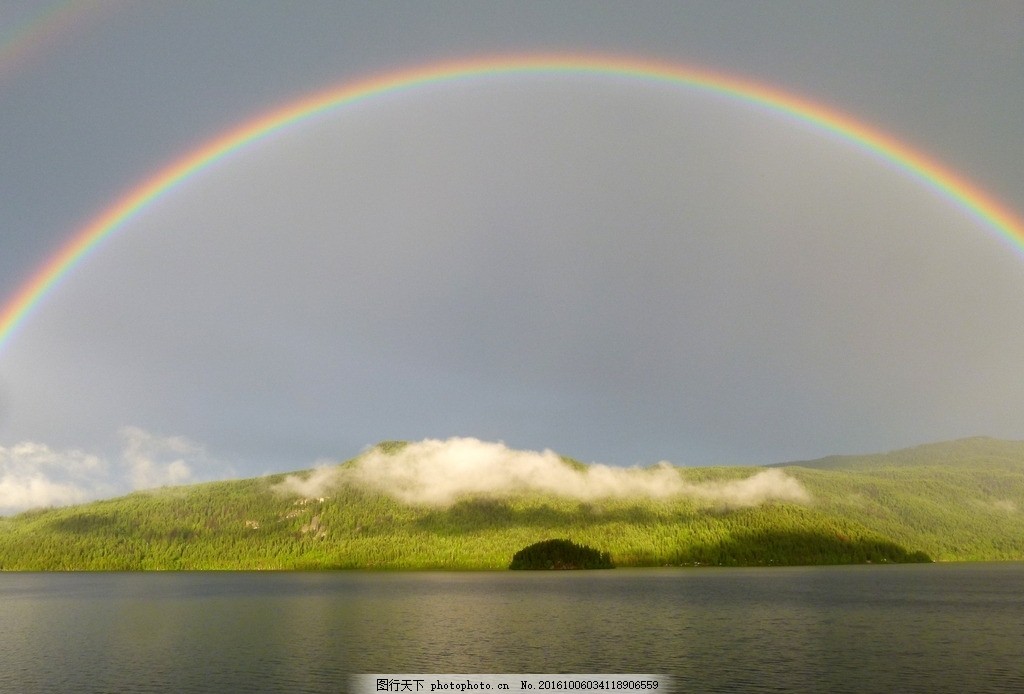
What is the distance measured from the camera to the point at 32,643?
362ft

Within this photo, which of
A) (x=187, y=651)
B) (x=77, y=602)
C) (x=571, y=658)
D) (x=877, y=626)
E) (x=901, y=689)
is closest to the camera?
(x=901, y=689)

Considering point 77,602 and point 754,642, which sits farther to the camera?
point 77,602

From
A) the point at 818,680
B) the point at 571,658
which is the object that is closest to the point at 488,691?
the point at 571,658

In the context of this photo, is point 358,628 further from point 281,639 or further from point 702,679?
point 702,679

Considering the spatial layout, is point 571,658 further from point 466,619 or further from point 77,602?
point 77,602

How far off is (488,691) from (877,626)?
264ft

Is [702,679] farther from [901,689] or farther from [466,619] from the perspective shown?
[466,619]

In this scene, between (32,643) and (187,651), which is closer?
(187,651)

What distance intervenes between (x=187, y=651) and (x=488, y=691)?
51470mm

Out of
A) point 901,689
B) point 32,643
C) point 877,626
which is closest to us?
point 901,689

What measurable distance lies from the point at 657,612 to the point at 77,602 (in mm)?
154700

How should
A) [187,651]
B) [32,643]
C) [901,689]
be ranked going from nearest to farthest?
[901,689] < [187,651] < [32,643]

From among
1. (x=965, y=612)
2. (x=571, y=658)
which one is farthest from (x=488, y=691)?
(x=965, y=612)

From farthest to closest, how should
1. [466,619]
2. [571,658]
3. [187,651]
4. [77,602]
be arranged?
[77,602], [466,619], [187,651], [571,658]
